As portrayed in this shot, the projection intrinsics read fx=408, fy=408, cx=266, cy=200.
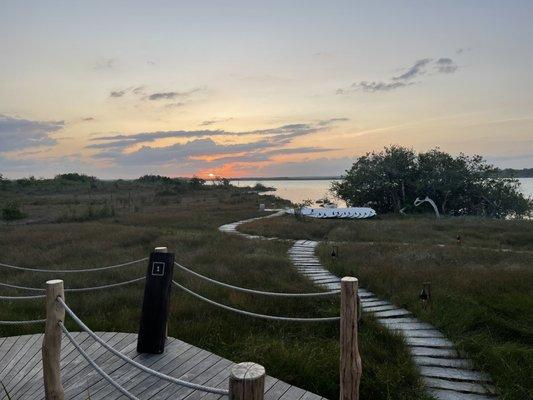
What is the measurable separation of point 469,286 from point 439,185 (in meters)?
24.7

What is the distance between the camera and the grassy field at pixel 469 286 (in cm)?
619

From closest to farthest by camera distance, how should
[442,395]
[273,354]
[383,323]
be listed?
[442,395]
[273,354]
[383,323]

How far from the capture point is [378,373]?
5602 mm

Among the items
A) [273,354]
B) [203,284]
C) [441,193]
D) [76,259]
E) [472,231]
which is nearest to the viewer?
[273,354]

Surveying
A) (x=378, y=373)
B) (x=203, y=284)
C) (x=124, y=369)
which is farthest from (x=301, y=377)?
(x=203, y=284)

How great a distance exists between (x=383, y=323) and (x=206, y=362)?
3711 mm

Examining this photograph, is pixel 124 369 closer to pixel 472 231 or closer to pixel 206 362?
pixel 206 362

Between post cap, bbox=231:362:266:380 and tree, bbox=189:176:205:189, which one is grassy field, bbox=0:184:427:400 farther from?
tree, bbox=189:176:205:189

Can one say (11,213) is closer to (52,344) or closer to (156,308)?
(156,308)

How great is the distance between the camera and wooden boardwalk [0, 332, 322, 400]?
15.9ft

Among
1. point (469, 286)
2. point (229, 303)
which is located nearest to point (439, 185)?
point (469, 286)

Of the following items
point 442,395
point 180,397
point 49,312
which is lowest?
point 442,395

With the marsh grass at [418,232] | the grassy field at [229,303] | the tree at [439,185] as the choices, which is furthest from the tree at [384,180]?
the grassy field at [229,303]

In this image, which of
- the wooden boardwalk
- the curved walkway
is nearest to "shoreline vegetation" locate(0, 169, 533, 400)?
the curved walkway
